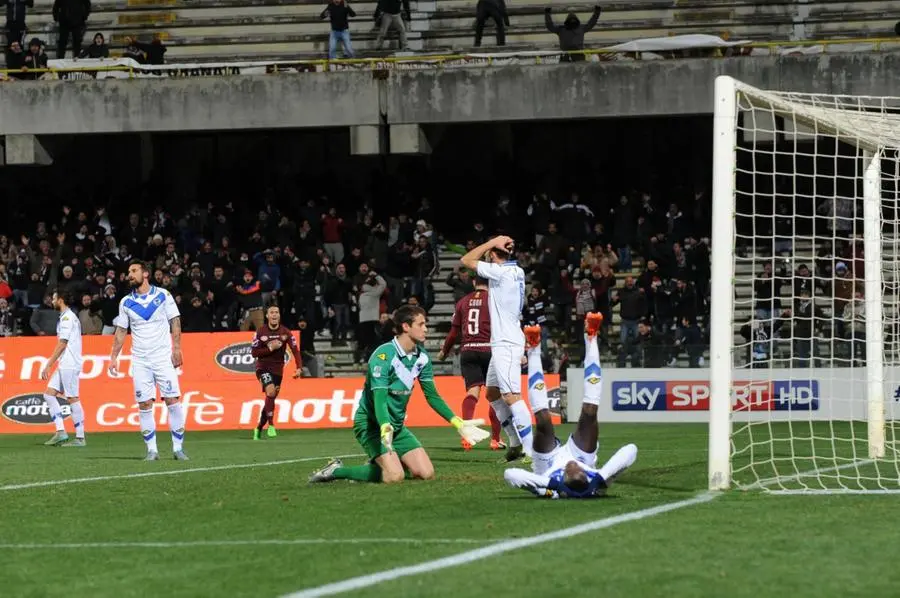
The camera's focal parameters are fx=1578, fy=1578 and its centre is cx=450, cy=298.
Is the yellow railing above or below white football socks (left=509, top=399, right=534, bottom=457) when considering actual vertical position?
above

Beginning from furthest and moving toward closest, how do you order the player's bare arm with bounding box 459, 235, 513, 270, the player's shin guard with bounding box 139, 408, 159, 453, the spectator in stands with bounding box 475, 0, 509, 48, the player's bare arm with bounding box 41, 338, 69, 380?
the spectator in stands with bounding box 475, 0, 509, 48
the player's bare arm with bounding box 41, 338, 69, 380
the player's shin guard with bounding box 139, 408, 159, 453
the player's bare arm with bounding box 459, 235, 513, 270

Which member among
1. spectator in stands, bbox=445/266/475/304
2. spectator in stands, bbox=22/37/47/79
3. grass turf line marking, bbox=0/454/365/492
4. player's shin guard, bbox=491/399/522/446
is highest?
spectator in stands, bbox=22/37/47/79

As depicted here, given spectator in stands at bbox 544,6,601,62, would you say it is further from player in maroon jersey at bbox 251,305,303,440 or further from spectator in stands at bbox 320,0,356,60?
player in maroon jersey at bbox 251,305,303,440

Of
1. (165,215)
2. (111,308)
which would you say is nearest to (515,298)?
(111,308)

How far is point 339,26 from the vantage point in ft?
119

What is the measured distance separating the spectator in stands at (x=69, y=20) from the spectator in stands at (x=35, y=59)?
162 centimetres

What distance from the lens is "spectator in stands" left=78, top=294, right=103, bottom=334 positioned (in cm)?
3119

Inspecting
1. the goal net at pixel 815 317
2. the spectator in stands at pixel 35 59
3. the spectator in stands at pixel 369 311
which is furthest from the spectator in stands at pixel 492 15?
the goal net at pixel 815 317

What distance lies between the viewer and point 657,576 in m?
7.15

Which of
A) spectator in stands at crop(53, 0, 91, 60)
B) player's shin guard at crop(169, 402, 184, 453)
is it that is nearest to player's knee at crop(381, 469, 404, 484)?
player's shin guard at crop(169, 402, 184, 453)

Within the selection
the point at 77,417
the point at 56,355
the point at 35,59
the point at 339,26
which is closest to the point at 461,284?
the point at 339,26

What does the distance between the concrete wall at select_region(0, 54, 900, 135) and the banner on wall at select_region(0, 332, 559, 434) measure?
7861 millimetres

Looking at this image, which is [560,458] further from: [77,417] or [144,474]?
[77,417]

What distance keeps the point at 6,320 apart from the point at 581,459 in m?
24.3
